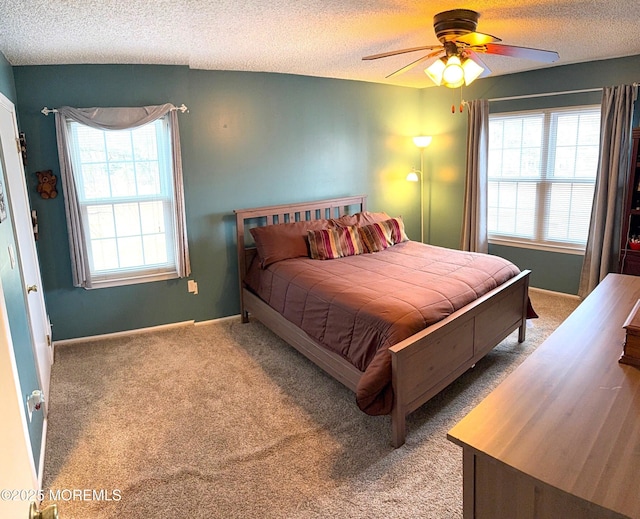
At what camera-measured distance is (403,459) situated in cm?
234

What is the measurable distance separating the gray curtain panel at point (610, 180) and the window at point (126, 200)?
395 centimetres

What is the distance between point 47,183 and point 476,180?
4250 mm

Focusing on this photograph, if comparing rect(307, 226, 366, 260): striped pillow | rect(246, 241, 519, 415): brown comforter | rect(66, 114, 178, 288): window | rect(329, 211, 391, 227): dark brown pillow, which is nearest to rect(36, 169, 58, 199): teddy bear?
rect(66, 114, 178, 288): window

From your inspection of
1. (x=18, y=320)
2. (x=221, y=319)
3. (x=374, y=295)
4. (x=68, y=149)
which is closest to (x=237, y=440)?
(x=374, y=295)

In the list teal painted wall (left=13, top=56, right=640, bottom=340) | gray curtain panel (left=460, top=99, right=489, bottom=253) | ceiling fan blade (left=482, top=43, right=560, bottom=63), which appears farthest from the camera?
gray curtain panel (left=460, top=99, right=489, bottom=253)

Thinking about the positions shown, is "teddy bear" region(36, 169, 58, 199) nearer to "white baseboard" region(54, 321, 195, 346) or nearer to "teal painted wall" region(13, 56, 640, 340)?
"teal painted wall" region(13, 56, 640, 340)

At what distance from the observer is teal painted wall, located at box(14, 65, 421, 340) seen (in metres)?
3.62

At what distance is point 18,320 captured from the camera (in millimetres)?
2371

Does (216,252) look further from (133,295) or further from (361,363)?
(361,363)

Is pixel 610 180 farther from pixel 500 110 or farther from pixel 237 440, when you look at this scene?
pixel 237 440

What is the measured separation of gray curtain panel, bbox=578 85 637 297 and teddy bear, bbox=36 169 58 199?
4.82 metres

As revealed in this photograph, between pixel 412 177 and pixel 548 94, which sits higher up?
pixel 548 94

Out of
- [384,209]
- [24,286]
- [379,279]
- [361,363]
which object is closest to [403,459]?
[361,363]

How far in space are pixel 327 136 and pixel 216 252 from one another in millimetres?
1738
